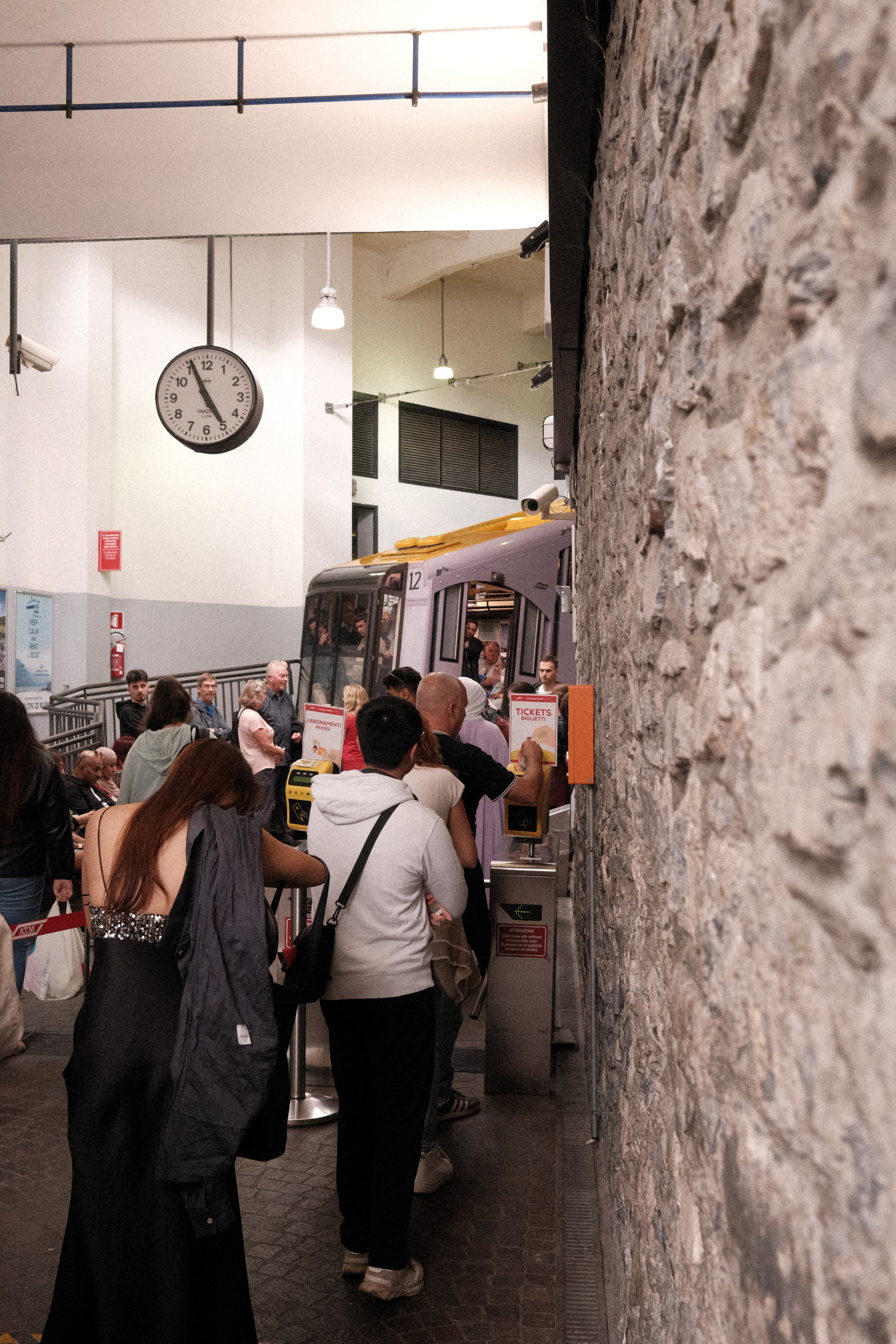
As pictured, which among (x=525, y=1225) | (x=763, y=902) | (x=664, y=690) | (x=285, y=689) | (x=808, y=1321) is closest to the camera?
(x=808, y=1321)

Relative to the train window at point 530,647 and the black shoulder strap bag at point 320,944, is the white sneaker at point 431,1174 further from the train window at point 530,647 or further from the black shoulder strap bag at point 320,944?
the train window at point 530,647

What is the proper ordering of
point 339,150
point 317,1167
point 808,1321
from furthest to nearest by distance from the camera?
point 339,150
point 317,1167
point 808,1321

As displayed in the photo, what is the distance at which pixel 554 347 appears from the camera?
4.57 meters

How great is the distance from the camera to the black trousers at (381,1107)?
3.21m

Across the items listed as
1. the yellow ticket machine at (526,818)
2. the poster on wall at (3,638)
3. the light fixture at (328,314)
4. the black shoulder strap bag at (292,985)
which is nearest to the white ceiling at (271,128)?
the yellow ticket machine at (526,818)

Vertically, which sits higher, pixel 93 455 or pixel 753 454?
pixel 93 455

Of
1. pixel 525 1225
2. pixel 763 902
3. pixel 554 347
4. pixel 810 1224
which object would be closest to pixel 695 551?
pixel 763 902

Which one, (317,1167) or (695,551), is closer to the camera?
(695,551)

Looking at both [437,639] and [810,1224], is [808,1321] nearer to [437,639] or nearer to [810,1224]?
[810,1224]

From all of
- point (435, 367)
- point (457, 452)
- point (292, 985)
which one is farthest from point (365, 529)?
point (292, 985)

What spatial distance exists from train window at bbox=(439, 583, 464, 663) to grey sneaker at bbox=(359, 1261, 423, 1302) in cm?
806

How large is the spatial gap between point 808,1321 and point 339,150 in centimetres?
603

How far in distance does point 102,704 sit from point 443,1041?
8.62 metres

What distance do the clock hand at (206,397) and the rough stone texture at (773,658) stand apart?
9.92 m
